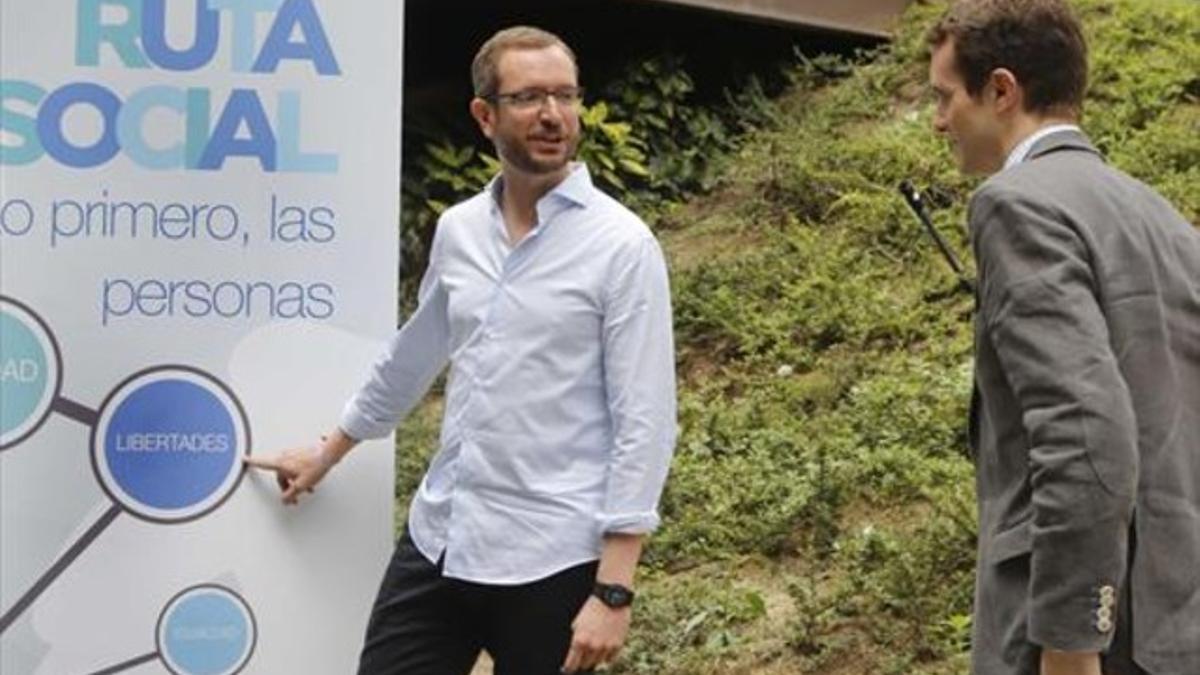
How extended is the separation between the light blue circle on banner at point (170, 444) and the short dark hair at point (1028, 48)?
1.90 m

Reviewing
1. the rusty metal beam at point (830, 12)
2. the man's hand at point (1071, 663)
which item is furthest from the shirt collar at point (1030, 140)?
the rusty metal beam at point (830, 12)

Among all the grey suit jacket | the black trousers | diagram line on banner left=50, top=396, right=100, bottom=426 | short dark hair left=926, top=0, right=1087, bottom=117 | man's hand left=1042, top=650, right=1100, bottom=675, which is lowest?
the black trousers

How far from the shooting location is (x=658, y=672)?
6301 mm

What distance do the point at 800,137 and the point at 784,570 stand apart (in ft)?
12.2

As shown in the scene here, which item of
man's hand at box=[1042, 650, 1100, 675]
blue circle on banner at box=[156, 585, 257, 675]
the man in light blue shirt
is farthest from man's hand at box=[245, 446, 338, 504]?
man's hand at box=[1042, 650, 1100, 675]

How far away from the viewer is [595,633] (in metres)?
3.92

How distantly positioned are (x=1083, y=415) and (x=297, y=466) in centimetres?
198

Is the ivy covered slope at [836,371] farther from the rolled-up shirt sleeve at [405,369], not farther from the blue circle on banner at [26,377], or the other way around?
the blue circle on banner at [26,377]

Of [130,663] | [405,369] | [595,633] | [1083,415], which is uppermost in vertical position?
[1083,415]

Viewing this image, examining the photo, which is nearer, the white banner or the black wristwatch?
the black wristwatch

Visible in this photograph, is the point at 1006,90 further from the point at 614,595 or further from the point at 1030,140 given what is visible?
the point at 614,595

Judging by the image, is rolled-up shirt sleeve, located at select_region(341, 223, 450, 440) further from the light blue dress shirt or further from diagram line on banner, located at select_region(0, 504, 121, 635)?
diagram line on banner, located at select_region(0, 504, 121, 635)

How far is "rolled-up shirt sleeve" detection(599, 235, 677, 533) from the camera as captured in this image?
3959mm

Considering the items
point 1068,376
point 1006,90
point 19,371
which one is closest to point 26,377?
point 19,371
